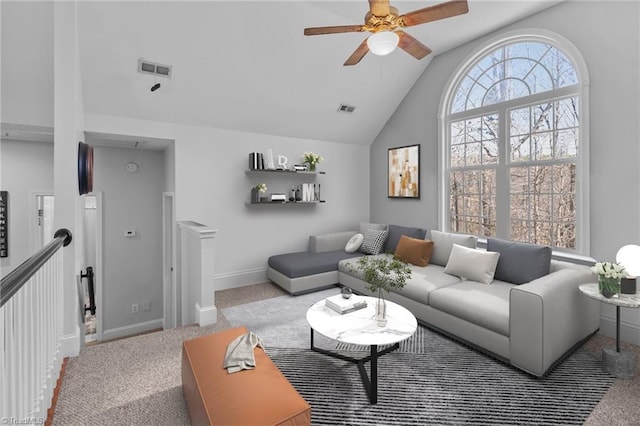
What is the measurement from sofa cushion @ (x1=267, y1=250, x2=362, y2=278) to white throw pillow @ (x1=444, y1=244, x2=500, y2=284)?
1556 millimetres

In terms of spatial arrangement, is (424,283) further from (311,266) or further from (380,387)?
(311,266)

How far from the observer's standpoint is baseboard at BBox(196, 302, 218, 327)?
311 cm

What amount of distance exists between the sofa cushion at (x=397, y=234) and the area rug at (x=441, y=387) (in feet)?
5.74

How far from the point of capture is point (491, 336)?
8.20 feet

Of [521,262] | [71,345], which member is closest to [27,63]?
[71,345]

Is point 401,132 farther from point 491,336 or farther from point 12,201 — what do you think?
point 12,201

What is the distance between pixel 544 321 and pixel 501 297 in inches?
22.5

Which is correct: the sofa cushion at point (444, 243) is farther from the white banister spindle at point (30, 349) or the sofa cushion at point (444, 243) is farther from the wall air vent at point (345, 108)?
the white banister spindle at point (30, 349)

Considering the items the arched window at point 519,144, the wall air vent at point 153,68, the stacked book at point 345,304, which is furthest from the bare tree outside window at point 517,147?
the wall air vent at point 153,68

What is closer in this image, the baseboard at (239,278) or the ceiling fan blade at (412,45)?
the ceiling fan blade at (412,45)

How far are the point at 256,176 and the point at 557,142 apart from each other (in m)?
3.79

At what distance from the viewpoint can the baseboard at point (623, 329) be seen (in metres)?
Answer: 2.80

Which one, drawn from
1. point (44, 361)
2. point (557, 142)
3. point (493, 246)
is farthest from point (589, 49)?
point (44, 361)

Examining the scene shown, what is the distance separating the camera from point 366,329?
2.22 m
